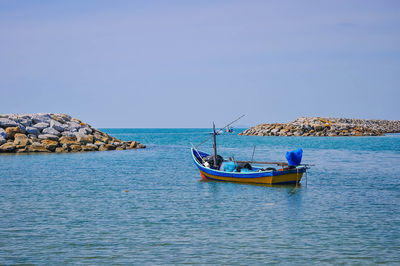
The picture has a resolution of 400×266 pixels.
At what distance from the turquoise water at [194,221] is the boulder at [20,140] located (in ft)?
77.6

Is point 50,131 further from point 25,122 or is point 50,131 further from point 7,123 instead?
point 7,123

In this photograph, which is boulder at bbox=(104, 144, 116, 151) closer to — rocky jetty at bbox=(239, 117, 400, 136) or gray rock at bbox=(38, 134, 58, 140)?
gray rock at bbox=(38, 134, 58, 140)

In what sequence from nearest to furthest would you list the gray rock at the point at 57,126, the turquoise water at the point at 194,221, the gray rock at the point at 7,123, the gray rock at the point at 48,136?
1. the turquoise water at the point at 194,221
2. the gray rock at the point at 7,123
3. the gray rock at the point at 48,136
4. the gray rock at the point at 57,126

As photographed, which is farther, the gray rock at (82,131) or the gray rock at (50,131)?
the gray rock at (82,131)

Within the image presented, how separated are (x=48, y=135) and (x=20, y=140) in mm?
4275

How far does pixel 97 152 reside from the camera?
6322 cm

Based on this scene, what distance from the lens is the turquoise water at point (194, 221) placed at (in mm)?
14617

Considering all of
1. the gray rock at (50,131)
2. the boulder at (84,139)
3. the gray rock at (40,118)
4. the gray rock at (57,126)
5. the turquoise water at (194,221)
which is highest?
the gray rock at (40,118)

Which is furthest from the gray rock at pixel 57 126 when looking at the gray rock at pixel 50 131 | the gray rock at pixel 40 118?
the gray rock at pixel 40 118

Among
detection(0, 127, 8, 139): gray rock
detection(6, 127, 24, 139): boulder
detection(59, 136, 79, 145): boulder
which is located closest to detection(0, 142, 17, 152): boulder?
detection(0, 127, 8, 139): gray rock

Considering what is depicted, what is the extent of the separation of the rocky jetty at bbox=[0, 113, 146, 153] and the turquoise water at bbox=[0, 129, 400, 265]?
79.0ft

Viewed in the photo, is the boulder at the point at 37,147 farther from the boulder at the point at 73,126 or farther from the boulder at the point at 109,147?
the boulder at the point at 109,147

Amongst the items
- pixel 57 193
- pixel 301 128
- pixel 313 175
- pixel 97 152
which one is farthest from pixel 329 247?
pixel 301 128

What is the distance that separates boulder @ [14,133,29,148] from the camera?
186 feet
